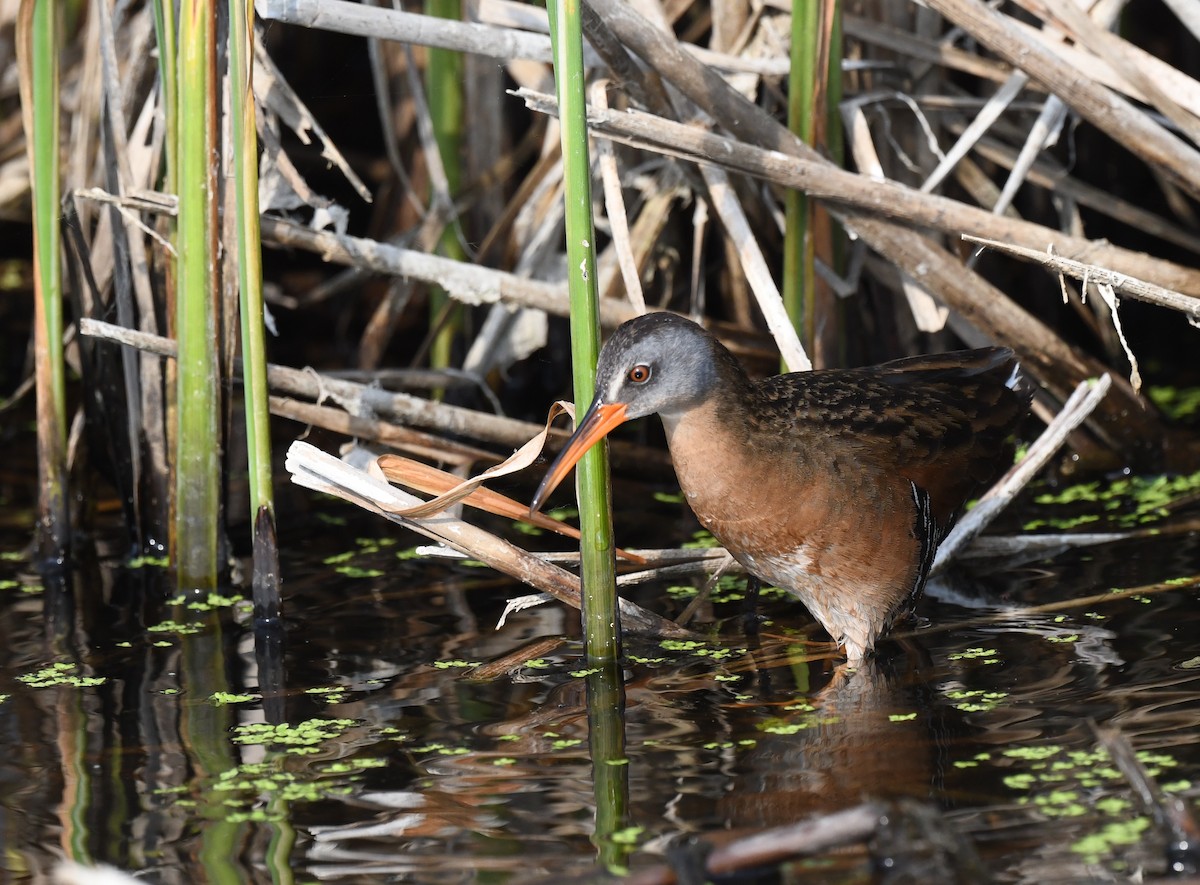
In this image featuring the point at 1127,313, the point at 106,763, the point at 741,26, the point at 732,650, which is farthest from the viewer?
the point at 1127,313

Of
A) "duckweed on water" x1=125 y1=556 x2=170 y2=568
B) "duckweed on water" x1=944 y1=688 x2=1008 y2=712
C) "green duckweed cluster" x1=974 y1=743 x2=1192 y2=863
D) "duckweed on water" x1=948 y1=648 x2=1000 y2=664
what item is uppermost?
"duckweed on water" x1=125 y1=556 x2=170 y2=568

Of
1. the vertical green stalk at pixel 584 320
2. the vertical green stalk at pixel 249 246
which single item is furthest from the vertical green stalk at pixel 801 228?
the vertical green stalk at pixel 249 246

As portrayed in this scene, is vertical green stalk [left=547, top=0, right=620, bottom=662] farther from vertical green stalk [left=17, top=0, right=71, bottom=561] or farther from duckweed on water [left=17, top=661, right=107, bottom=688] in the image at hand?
vertical green stalk [left=17, top=0, right=71, bottom=561]

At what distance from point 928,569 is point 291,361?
10.8 ft

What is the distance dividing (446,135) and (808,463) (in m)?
2.39

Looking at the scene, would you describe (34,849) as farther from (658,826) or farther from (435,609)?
(435,609)

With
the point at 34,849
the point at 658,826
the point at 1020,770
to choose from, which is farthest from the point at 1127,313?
the point at 34,849

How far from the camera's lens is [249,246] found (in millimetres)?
3264

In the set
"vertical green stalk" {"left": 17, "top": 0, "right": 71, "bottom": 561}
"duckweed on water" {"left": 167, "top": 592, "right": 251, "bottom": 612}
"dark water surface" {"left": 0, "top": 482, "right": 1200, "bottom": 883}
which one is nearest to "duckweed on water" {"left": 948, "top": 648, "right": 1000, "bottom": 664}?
"dark water surface" {"left": 0, "top": 482, "right": 1200, "bottom": 883}

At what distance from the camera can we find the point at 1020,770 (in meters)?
2.60

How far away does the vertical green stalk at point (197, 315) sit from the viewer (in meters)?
3.36

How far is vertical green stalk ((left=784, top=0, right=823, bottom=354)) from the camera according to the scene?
3783 mm

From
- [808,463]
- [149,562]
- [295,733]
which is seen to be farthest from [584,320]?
[149,562]

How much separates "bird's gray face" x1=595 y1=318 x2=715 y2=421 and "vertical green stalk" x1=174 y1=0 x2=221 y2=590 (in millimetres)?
1129
